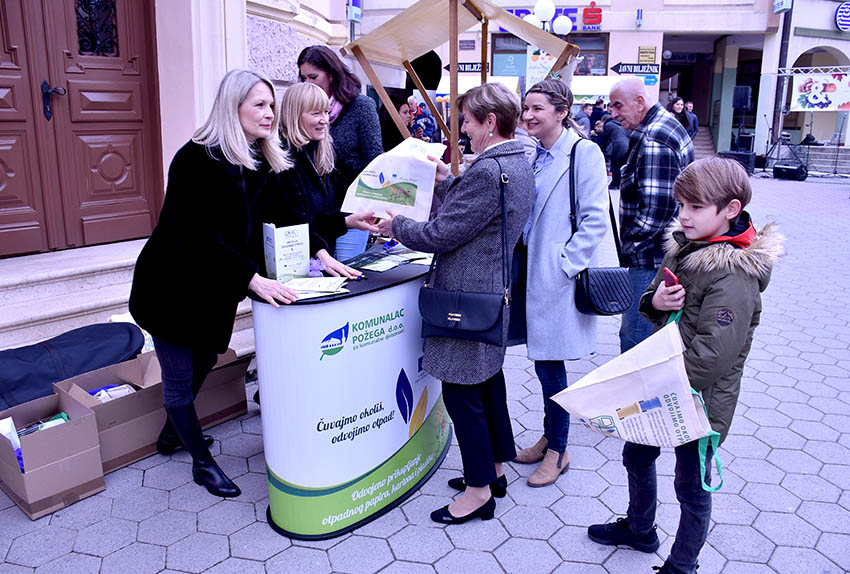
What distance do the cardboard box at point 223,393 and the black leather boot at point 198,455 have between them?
1.73 ft

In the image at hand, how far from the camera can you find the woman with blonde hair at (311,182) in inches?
113

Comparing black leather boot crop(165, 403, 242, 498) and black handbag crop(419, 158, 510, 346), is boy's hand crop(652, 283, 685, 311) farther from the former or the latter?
black leather boot crop(165, 403, 242, 498)

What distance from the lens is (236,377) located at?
3.73 meters

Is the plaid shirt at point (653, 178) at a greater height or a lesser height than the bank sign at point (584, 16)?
lesser

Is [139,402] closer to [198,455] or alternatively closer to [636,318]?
[198,455]

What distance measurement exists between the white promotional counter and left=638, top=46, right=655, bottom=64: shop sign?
70.5 feet

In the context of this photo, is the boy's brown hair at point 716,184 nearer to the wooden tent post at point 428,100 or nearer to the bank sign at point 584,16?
the wooden tent post at point 428,100

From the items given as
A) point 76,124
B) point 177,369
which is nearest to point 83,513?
point 177,369

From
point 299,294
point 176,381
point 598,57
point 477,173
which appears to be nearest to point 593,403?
point 477,173

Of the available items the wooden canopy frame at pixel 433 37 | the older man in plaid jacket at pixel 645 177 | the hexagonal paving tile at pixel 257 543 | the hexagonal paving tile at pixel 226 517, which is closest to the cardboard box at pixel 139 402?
the hexagonal paving tile at pixel 226 517

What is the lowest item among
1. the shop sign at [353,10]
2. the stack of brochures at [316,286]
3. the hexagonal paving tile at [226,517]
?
the hexagonal paving tile at [226,517]

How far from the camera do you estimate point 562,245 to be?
290 centimetres

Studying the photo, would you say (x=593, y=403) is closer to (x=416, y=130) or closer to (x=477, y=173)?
(x=477, y=173)

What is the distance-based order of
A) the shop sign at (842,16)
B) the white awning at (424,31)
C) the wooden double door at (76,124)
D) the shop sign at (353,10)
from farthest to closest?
1. the shop sign at (842,16)
2. the shop sign at (353,10)
3. the wooden double door at (76,124)
4. the white awning at (424,31)
